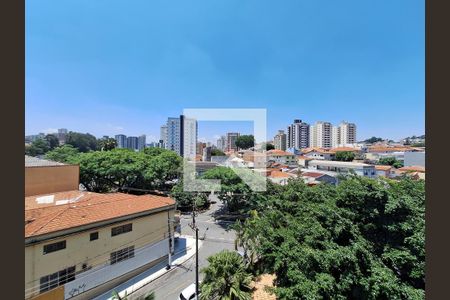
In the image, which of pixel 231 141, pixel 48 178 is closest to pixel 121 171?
pixel 48 178

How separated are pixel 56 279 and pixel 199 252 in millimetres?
6392

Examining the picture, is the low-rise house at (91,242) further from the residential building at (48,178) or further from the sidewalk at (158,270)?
the residential building at (48,178)

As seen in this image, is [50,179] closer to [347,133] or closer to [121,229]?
[121,229]

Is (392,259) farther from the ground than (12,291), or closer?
closer

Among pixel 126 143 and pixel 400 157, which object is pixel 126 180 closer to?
pixel 400 157

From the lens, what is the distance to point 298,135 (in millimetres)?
74312

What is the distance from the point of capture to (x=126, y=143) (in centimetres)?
8644

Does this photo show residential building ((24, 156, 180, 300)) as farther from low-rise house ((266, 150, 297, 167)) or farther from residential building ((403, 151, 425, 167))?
residential building ((403, 151, 425, 167))

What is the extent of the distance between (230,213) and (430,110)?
53.3 feet

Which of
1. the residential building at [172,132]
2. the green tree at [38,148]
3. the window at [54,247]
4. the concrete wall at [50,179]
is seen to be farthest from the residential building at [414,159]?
the green tree at [38,148]

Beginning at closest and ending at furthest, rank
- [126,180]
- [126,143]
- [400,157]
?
[126,180]
[400,157]
[126,143]

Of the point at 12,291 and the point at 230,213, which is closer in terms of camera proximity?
the point at 12,291

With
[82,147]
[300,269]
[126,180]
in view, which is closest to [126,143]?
[82,147]

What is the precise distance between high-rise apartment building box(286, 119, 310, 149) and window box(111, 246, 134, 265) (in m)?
68.7
